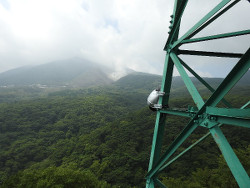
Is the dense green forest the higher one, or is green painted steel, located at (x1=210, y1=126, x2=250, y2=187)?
green painted steel, located at (x1=210, y1=126, x2=250, y2=187)

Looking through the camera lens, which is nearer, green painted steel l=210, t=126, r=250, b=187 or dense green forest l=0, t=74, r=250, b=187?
green painted steel l=210, t=126, r=250, b=187

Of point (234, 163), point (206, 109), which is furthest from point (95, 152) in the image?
point (234, 163)

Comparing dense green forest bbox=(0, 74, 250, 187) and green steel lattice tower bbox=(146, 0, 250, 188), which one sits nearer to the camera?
green steel lattice tower bbox=(146, 0, 250, 188)

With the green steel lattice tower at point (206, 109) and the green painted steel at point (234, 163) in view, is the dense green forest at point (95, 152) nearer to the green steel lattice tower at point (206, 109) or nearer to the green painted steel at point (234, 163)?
the green steel lattice tower at point (206, 109)

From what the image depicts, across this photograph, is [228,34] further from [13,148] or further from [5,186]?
[13,148]

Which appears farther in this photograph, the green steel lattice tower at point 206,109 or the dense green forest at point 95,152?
the dense green forest at point 95,152

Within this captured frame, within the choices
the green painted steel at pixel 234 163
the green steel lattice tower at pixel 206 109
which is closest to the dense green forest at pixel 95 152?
the green steel lattice tower at pixel 206 109

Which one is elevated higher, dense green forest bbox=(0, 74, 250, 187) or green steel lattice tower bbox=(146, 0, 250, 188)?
green steel lattice tower bbox=(146, 0, 250, 188)

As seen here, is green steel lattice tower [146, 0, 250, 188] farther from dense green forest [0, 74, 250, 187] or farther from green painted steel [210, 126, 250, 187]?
dense green forest [0, 74, 250, 187]

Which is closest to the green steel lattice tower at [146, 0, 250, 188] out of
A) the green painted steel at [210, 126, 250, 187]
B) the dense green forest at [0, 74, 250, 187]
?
the green painted steel at [210, 126, 250, 187]
